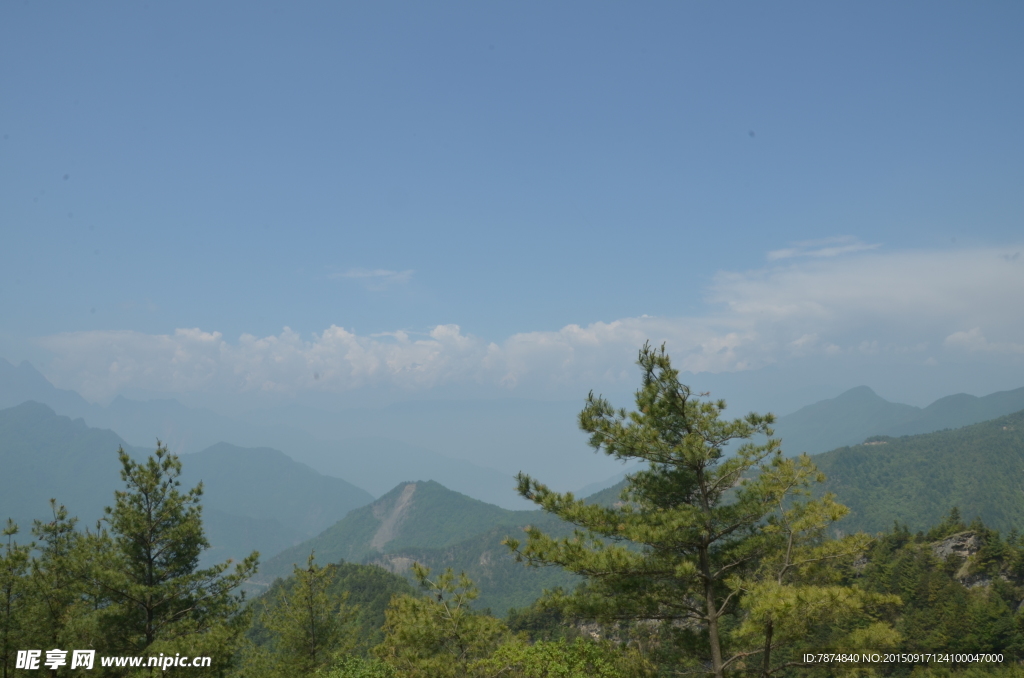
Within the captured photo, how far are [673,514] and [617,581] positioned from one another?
2314 millimetres

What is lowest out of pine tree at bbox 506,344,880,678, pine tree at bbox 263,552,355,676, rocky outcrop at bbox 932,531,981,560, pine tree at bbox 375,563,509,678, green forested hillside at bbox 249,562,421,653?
green forested hillside at bbox 249,562,421,653

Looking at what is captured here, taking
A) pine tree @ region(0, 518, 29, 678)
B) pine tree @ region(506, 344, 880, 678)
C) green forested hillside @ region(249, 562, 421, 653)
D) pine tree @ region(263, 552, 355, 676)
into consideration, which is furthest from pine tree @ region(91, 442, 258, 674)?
green forested hillside @ region(249, 562, 421, 653)

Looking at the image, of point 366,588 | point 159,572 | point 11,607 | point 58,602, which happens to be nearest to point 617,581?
point 159,572

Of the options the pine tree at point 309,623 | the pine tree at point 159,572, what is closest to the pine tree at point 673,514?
the pine tree at point 159,572

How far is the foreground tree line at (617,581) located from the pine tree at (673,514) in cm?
4

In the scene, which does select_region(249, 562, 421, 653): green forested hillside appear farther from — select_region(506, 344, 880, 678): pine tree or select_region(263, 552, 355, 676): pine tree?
select_region(506, 344, 880, 678): pine tree

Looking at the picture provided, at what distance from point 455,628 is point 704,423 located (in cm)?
873

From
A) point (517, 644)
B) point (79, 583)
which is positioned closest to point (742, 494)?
point (517, 644)

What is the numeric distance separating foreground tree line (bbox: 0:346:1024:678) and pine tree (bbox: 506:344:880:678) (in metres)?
0.04

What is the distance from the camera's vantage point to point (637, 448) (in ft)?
44.6

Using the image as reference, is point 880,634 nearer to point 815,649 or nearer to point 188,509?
point 815,649

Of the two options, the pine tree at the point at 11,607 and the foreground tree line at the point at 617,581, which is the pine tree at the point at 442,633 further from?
the pine tree at the point at 11,607

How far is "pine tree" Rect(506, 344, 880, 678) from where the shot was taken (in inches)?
512

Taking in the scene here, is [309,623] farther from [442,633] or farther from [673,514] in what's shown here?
[673,514]
